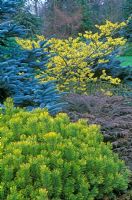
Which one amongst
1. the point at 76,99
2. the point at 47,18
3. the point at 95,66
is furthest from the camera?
the point at 47,18

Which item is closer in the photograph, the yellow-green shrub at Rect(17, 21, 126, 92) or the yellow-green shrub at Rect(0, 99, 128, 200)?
the yellow-green shrub at Rect(0, 99, 128, 200)

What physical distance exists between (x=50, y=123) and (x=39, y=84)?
6.28ft

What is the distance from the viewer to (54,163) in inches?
114

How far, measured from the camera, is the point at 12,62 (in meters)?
5.08

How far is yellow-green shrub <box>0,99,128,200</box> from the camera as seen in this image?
109 inches

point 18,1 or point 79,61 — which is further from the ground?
point 18,1

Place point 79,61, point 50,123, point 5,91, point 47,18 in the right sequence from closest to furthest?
point 50,123 → point 5,91 → point 79,61 → point 47,18

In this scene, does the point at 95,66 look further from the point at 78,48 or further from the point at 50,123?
the point at 50,123

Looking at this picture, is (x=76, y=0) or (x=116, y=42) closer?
Answer: (x=116, y=42)

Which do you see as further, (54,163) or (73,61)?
(73,61)

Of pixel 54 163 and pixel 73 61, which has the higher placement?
pixel 54 163

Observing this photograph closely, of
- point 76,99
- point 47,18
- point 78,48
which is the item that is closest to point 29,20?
point 47,18

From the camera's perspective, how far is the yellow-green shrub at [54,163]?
9.05ft

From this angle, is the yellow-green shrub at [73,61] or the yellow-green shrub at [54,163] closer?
the yellow-green shrub at [54,163]
